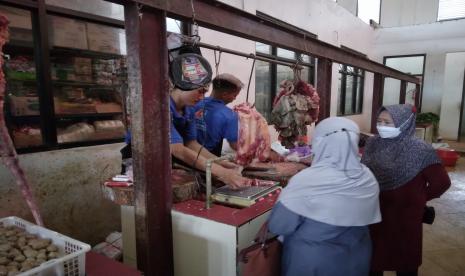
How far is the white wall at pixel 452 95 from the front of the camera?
9.72 m

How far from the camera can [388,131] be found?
6.91 feet

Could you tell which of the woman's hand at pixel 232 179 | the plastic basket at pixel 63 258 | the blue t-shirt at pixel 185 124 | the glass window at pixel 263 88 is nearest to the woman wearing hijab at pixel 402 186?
the woman's hand at pixel 232 179

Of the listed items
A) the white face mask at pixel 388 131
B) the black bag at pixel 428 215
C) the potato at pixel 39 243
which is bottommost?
the black bag at pixel 428 215

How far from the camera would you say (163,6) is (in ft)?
4.95

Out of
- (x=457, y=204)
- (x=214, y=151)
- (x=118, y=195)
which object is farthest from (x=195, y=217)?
(x=457, y=204)

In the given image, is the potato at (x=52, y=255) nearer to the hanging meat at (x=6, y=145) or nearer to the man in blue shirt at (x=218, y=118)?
the hanging meat at (x=6, y=145)

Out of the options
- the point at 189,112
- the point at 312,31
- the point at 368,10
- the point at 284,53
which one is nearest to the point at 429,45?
the point at 368,10

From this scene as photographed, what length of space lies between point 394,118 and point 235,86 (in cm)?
126

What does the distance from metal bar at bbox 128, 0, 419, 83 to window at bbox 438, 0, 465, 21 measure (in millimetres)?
8918

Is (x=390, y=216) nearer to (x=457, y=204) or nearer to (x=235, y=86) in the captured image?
(x=235, y=86)

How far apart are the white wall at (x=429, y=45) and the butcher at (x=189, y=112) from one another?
32.5 ft

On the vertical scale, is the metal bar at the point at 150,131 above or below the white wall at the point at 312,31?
below

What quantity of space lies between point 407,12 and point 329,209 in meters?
11.3

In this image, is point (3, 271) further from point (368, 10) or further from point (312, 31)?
point (368, 10)
